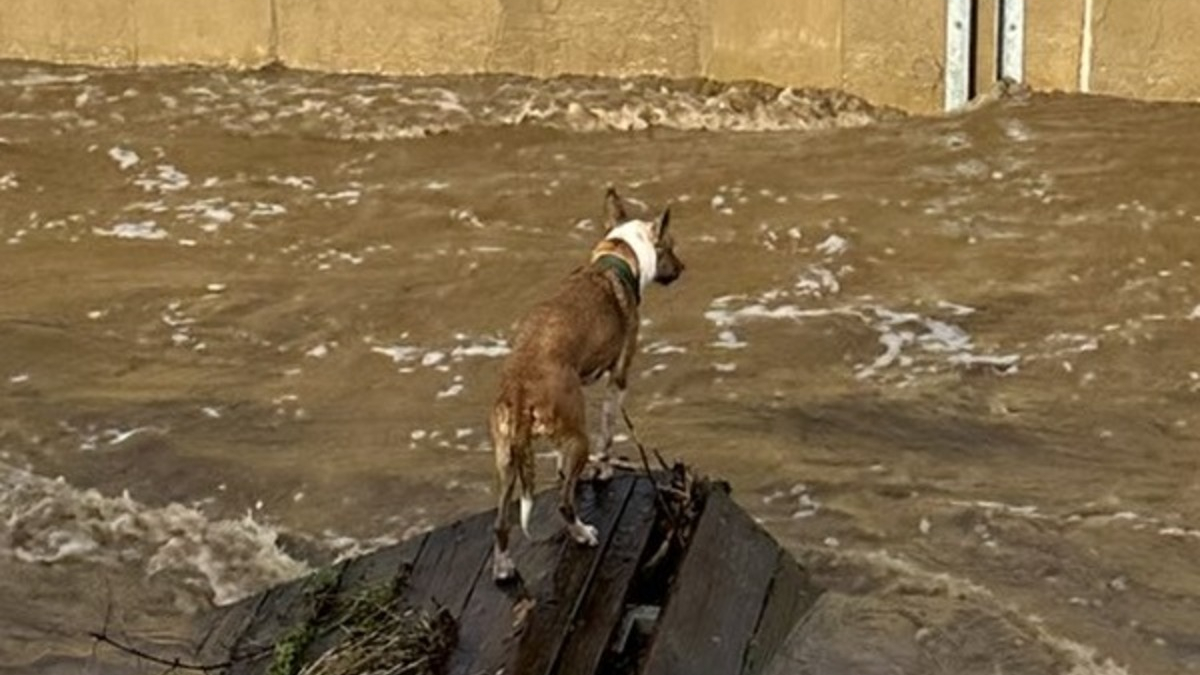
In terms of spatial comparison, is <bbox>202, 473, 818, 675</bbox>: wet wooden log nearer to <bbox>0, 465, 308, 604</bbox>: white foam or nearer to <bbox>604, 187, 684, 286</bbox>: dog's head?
<bbox>604, 187, 684, 286</bbox>: dog's head

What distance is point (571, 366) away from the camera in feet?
21.6

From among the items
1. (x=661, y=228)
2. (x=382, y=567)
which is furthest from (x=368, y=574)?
(x=661, y=228)

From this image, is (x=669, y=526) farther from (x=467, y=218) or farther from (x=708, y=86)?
(x=708, y=86)

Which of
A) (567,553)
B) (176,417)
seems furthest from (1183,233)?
(567,553)

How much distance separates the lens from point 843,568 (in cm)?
863

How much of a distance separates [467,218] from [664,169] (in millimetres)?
1501

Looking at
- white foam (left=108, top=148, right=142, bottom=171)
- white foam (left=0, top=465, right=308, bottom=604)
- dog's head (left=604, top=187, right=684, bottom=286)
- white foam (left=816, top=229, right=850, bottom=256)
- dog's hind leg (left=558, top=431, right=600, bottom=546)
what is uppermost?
dog's head (left=604, top=187, right=684, bottom=286)

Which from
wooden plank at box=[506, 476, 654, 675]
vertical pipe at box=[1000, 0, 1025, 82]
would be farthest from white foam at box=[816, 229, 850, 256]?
wooden plank at box=[506, 476, 654, 675]

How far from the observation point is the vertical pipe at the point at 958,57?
49.3 ft

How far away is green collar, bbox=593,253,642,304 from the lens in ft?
23.5

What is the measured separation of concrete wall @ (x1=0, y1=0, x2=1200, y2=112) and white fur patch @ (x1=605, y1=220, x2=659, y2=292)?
7990 mm

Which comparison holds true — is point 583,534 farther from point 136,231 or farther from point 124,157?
point 124,157

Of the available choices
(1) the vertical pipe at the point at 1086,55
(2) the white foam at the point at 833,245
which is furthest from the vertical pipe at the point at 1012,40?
(2) the white foam at the point at 833,245

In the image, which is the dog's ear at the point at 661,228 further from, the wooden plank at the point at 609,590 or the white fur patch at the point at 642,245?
the wooden plank at the point at 609,590
